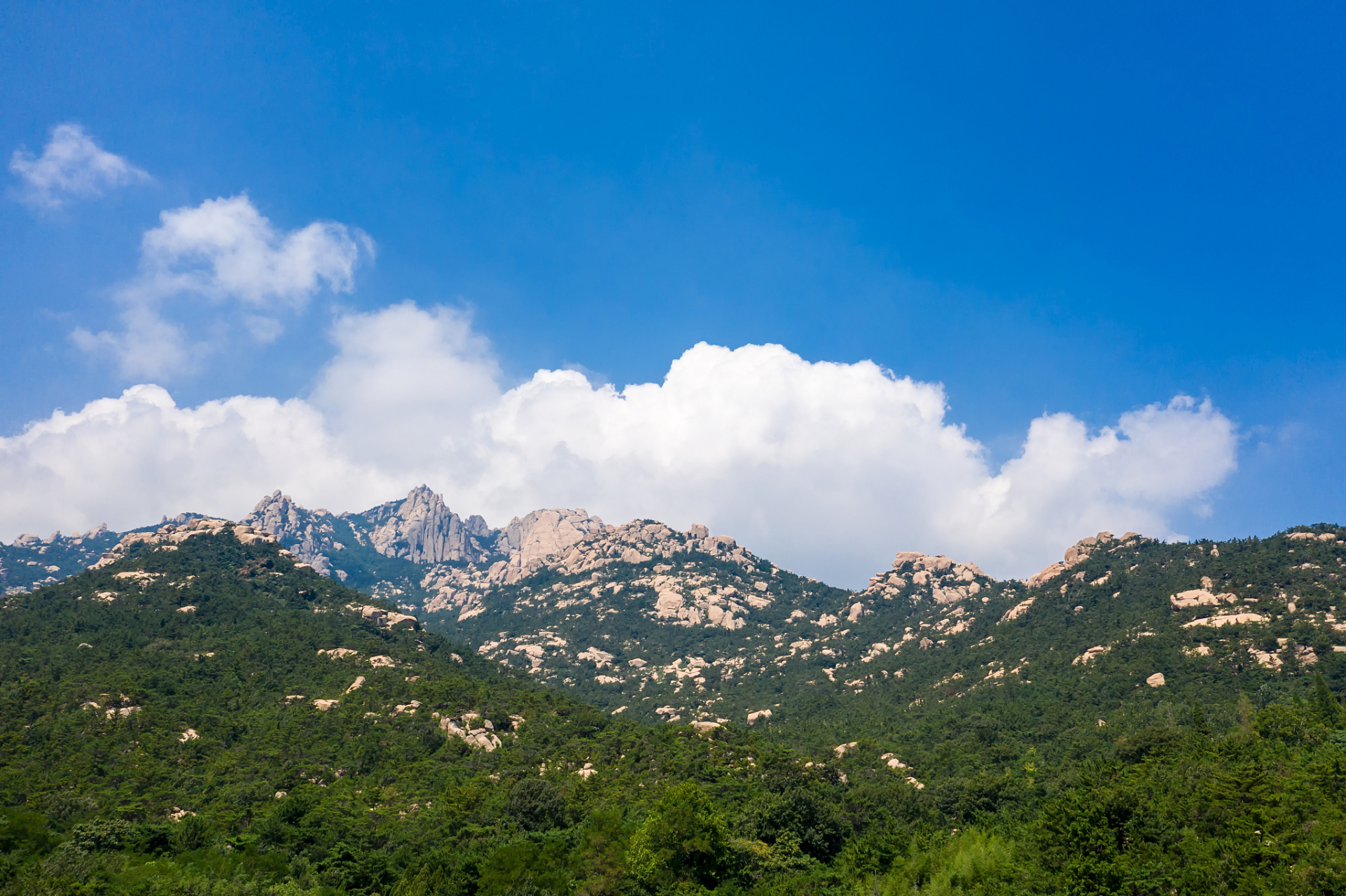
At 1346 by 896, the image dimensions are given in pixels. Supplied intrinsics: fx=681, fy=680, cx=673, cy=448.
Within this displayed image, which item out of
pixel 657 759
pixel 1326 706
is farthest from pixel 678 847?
pixel 1326 706

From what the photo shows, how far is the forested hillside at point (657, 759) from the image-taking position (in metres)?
57.4

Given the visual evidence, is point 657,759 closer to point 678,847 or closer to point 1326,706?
point 678,847

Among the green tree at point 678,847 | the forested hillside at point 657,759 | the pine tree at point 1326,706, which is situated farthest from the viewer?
the pine tree at point 1326,706

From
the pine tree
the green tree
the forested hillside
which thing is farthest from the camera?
the pine tree

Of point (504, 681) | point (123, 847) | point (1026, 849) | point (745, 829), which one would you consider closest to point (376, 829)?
point (123, 847)

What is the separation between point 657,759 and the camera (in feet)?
336

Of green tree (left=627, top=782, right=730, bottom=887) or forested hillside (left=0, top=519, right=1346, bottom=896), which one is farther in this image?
green tree (left=627, top=782, right=730, bottom=887)

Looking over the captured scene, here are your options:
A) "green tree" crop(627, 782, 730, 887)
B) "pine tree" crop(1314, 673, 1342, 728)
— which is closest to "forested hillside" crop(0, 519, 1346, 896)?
"green tree" crop(627, 782, 730, 887)

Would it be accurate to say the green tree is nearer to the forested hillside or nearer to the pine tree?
the forested hillside

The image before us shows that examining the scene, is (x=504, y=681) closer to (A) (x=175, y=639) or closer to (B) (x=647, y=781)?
(A) (x=175, y=639)

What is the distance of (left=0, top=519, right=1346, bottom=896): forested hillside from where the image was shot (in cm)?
5744

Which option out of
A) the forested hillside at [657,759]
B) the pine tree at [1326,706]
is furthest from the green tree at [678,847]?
the pine tree at [1326,706]

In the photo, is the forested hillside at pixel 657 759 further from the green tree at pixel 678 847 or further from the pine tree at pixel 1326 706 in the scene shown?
the pine tree at pixel 1326 706

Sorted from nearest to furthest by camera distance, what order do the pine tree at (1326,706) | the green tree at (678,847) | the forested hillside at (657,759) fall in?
the forested hillside at (657,759) → the green tree at (678,847) → the pine tree at (1326,706)
